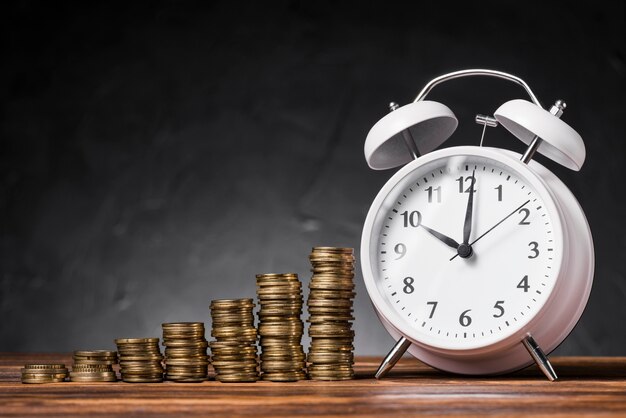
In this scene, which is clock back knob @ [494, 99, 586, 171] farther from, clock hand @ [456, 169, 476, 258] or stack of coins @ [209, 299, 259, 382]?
stack of coins @ [209, 299, 259, 382]

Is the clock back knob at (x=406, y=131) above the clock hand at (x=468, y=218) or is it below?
above

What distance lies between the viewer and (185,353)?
1430 mm

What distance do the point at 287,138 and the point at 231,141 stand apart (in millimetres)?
150

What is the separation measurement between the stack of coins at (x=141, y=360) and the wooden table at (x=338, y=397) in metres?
0.03

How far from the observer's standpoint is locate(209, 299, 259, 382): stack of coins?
55.6 inches

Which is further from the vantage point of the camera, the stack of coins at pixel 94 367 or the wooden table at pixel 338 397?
the stack of coins at pixel 94 367

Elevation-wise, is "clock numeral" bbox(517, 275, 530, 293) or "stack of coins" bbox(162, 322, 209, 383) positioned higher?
"clock numeral" bbox(517, 275, 530, 293)

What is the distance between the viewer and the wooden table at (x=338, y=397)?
1.06m

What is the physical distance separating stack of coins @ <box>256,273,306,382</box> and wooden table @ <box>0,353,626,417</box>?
4cm

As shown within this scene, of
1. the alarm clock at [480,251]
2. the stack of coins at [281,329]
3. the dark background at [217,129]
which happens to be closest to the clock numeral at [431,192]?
the alarm clock at [480,251]

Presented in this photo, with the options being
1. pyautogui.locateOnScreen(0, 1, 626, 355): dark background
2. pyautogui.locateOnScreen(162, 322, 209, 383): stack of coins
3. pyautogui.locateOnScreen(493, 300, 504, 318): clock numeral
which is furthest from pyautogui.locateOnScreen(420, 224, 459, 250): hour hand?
pyautogui.locateOnScreen(0, 1, 626, 355): dark background

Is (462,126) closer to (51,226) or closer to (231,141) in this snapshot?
(231,141)

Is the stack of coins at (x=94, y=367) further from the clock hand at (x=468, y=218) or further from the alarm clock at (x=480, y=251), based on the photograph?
the clock hand at (x=468, y=218)

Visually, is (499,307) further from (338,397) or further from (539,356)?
(338,397)
